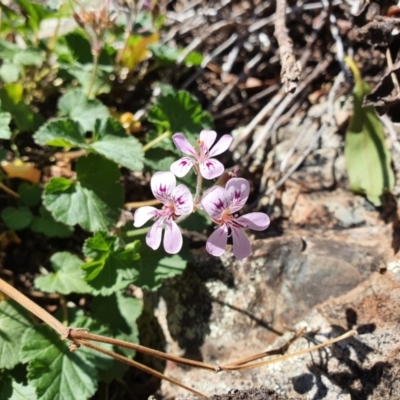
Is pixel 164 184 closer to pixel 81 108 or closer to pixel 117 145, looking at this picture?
pixel 117 145

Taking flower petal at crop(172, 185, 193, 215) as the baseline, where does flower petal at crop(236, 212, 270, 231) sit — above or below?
below

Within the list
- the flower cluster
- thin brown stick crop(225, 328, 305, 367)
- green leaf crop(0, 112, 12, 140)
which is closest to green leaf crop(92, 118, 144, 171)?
green leaf crop(0, 112, 12, 140)

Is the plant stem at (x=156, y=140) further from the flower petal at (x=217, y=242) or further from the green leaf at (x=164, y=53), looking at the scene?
the flower petal at (x=217, y=242)

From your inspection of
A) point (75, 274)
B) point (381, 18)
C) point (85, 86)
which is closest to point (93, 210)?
point (75, 274)

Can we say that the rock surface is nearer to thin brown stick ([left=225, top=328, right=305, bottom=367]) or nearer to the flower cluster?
thin brown stick ([left=225, top=328, right=305, bottom=367])

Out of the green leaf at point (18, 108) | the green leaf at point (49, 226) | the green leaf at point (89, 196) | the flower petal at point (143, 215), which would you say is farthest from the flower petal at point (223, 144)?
the green leaf at point (18, 108)

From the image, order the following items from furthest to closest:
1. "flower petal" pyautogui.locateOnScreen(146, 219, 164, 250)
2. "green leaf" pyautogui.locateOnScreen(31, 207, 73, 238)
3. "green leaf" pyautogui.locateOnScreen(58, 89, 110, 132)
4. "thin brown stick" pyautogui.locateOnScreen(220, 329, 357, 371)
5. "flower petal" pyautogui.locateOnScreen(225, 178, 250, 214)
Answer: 1. "green leaf" pyautogui.locateOnScreen(58, 89, 110, 132)
2. "green leaf" pyautogui.locateOnScreen(31, 207, 73, 238)
3. "thin brown stick" pyautogui.locateOnScreen(220, 329, 357, 371)
4. "flower petal" pyautogui.locateOnScreen(146, 219, 164, 250)
5. "flower petal" pyautogui.locateOnScreen(225, 178, 250, 214)
